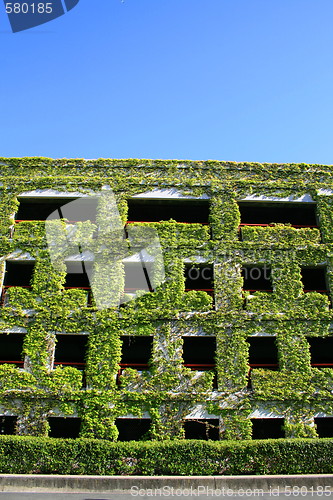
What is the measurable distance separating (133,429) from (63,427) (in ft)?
10.8

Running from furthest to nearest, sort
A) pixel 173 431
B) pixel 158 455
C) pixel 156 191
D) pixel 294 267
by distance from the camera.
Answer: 1. pixel 156 191
2. pixel 294 267
3. pixel 173 431
4. pixel 158 455

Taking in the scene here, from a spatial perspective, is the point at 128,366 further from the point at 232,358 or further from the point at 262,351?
the point at 262,351

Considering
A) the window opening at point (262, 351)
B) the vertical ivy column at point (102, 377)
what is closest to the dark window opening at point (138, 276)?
the vertical ivy column at point (102, 377)

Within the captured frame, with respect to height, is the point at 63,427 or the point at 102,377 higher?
the point at 102,377

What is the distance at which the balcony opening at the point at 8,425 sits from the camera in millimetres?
17266

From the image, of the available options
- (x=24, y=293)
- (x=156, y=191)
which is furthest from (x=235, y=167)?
(x=24, y=293)

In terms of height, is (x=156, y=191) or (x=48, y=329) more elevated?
(x=156, y=191)

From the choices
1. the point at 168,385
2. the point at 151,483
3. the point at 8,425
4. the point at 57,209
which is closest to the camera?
the point at 151,483

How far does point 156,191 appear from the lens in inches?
821

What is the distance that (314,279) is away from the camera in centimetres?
2089

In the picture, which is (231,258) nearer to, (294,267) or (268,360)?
(294,267)

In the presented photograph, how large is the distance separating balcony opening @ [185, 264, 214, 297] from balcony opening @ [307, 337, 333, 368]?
19.2 feet

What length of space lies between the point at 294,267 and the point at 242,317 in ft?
12.5

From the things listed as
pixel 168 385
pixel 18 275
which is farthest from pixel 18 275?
pixel 168 385
